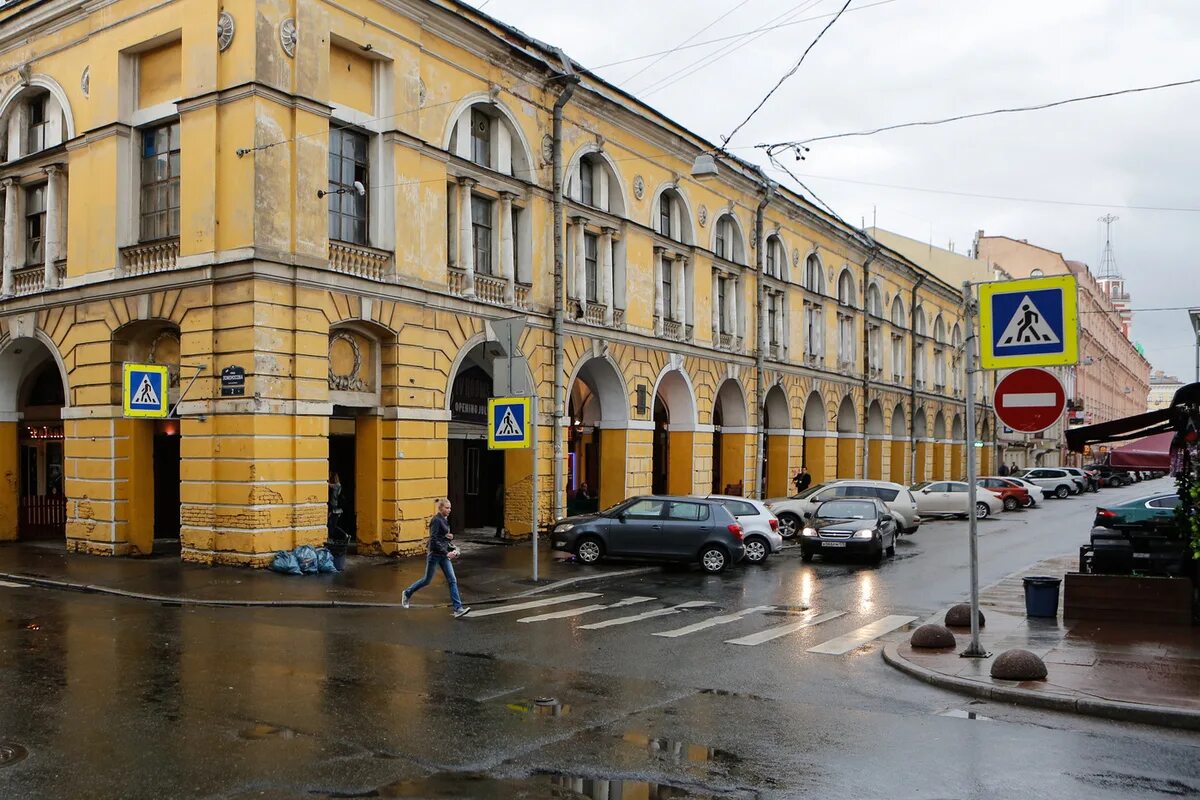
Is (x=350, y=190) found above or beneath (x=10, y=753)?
above

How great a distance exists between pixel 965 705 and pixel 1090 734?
1291 millimetres

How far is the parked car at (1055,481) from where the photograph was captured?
5609cm

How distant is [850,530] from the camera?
23031 mm

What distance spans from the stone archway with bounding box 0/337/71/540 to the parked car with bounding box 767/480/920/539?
18915 millimetres

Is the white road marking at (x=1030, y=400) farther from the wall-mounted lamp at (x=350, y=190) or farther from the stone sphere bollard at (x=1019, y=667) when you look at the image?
the wall-mounted lamp at (x=350, y=190)

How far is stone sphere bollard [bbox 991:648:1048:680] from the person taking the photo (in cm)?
1034

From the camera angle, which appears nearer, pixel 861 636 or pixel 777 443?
pixel 861 636

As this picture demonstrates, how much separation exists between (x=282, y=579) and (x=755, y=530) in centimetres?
1034

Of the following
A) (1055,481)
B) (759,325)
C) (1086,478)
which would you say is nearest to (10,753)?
(759,325)

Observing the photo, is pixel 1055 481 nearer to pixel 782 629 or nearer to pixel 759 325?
pixel 759 325

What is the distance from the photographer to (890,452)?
5456 centimetres

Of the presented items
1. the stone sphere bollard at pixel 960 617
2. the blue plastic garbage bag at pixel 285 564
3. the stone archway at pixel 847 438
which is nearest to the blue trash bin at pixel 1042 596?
the stone sphere bollard at pixel 960 617

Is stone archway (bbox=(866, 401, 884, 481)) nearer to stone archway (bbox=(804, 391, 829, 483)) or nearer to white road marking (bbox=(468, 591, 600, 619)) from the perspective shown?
stone archway (bbox=(804, 391, 829, 483))

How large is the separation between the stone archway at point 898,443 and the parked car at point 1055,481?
6.43 meters
